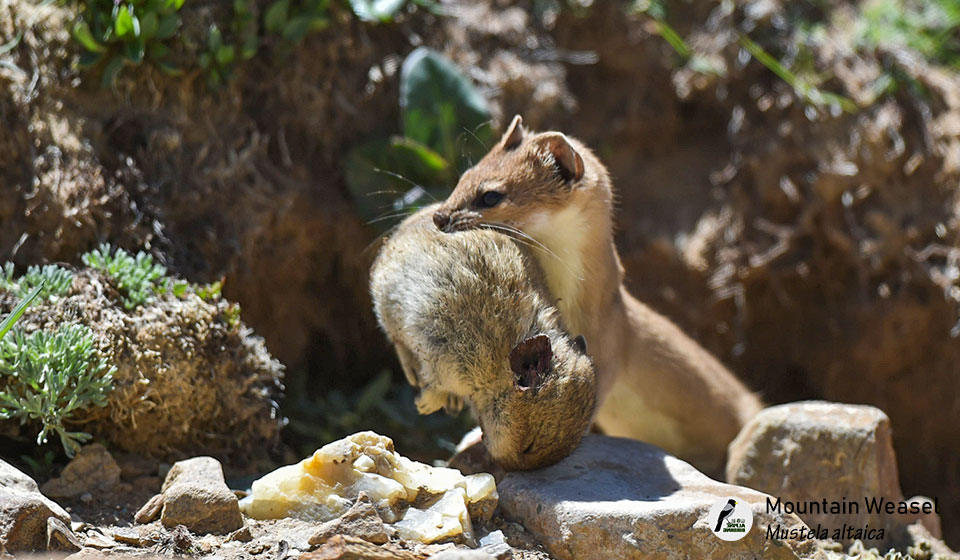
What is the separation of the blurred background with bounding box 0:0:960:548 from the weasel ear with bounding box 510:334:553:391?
7.76 ft

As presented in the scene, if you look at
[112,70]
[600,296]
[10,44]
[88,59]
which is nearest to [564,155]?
[600,296]

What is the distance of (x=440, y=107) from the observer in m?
6.81

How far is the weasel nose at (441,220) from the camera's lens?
4.73 metres

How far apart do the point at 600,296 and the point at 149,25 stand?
3359mm

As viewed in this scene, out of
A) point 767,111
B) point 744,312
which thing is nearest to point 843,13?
point 767,111

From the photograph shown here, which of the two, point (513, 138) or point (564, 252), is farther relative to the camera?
point (513, 138)

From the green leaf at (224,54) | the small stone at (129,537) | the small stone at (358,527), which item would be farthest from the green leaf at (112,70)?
the small stone at (358,527)

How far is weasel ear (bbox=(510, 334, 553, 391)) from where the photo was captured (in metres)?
3.79

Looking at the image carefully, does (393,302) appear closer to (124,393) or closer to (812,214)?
(124,393)

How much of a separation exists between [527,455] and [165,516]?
5.48ft

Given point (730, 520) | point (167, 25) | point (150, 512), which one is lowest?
point (730, 520)

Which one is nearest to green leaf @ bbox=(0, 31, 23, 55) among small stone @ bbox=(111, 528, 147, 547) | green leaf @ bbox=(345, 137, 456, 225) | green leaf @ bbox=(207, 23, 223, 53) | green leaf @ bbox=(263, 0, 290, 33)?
green leaf @ bbox=(207, 23, 223, 53)

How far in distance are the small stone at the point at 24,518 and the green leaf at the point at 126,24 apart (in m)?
3.01

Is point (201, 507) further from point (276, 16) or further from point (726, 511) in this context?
point (276, 16)
